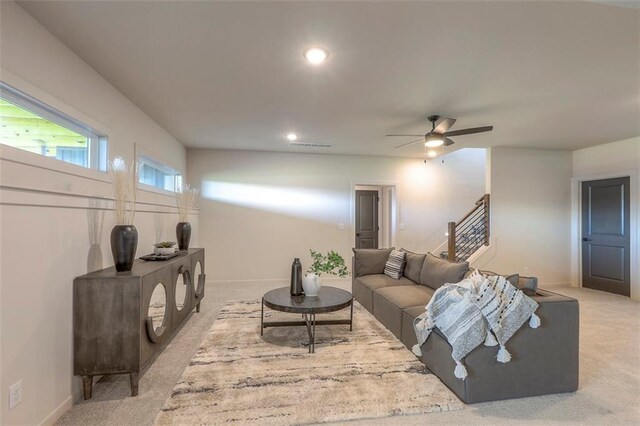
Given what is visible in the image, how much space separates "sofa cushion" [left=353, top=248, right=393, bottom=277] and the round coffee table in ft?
3.32

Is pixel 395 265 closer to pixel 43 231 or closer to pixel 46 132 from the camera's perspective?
pixel 43 231

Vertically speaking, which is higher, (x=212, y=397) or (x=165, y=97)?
(x=165, y=97)

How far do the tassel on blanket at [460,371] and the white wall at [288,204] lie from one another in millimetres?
4074

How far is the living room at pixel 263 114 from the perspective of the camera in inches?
71.1

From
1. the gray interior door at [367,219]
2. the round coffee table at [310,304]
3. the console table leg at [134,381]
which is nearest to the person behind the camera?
the console table leg at [134,381]

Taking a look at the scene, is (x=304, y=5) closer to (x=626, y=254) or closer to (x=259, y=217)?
(x=259, y=217)

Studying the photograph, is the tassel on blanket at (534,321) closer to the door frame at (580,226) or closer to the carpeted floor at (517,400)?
the carpeted floor at (517,400)

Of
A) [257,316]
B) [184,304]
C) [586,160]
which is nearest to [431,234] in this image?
[586,160]

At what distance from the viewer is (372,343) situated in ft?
9.89

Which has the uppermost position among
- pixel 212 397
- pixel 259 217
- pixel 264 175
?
pixel 264 175

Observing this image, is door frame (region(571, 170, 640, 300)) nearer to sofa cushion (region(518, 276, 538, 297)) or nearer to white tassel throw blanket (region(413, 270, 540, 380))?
sofa cushion (region(518, 276, 538, 297))

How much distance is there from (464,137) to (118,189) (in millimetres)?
4691

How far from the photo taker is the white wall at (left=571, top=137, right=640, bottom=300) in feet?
15.7

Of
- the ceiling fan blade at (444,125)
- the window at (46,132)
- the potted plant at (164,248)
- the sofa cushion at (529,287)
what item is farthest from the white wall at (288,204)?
the sofa cushion at (529,287)
